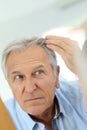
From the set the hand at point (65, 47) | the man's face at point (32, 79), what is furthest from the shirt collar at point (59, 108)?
the hand at point (65, 47)

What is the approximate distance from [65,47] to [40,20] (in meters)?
0.14

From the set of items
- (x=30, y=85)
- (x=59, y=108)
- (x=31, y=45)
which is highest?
(x=31, y=45)

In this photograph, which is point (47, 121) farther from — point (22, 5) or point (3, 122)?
point (22, 5)

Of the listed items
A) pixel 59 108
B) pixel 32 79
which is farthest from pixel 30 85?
pixel 59 108

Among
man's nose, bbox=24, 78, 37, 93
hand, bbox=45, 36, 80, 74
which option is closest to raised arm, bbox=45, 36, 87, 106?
hand, bbox=45, 36, 80, 74

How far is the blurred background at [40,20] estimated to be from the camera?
0.87 m

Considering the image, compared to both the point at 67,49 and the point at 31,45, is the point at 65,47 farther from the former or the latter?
the point at 31,45

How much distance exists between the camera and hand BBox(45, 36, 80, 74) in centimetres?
85

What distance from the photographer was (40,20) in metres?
0.88

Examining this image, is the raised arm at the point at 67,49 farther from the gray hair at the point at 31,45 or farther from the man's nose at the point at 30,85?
the man's nose at the point at 30,85

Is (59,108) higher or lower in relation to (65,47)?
lower

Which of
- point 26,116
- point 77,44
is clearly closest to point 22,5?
point 77,44

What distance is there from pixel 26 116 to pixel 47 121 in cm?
8

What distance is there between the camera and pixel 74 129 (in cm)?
87
